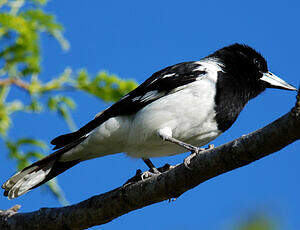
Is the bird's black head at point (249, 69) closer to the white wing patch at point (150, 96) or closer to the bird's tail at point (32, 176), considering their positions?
the white wing patch at point (150, 96)

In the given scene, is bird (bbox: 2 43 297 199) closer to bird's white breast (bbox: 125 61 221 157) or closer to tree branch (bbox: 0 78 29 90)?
bird's white breast (bbox: 125 61 221 157)

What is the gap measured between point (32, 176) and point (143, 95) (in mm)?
1493

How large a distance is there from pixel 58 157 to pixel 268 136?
9.50 feet

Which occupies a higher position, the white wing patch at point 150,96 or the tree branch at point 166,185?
the white wing patch at point 150,96

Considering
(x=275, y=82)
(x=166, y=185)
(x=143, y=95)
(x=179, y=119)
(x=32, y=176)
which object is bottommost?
(x=166, y=185)

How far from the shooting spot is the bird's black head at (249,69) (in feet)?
19.7

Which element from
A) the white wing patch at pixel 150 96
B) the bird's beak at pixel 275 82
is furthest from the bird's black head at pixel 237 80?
the white wing patch at pixel 150 96

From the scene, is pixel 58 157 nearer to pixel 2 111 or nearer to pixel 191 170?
pixel 2 111

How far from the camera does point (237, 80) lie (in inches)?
229

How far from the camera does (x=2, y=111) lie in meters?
4.93

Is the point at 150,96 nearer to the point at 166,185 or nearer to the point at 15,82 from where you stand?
the point at 15,82

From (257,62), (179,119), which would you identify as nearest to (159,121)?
(179,119)

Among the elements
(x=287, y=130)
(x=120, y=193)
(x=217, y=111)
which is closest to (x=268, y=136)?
(x=287, y=130)

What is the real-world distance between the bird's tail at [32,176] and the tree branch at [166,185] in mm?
403
